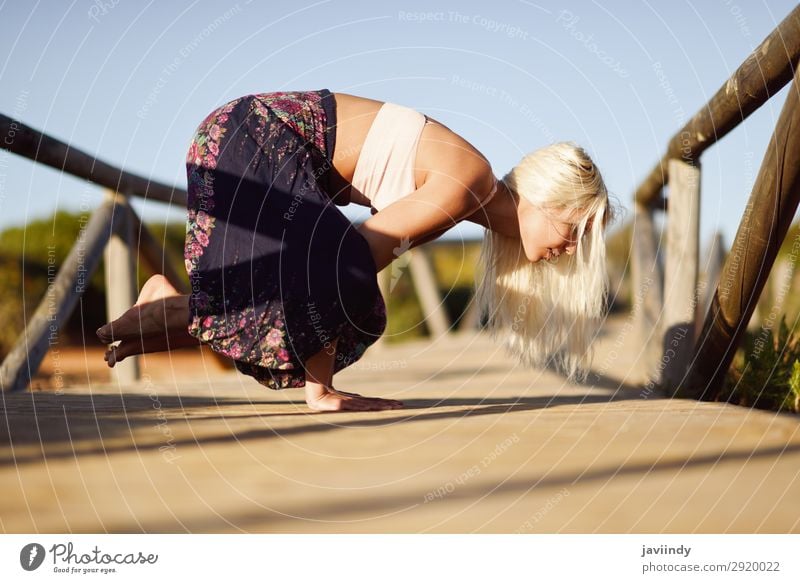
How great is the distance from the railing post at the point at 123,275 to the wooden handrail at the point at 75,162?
0.38ft

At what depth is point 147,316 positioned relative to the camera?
2230 mm

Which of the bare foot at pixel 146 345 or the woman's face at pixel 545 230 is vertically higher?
the woman's face at pixel 545 230

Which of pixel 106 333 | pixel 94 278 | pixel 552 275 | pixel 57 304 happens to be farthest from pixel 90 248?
pixel 94 278

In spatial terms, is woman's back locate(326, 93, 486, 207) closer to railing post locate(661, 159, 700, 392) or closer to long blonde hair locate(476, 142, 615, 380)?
long blonde hair locate(476, 142, 615, 380)

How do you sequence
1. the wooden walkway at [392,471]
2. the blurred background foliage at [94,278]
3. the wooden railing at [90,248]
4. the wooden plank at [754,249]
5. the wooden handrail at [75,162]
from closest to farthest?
the wooden walkway at [392,471], the wooden plank at [754,249], the wooden handrail at [75,162], the wooden railing at [90,248], the blurred background foliage at [94,278]

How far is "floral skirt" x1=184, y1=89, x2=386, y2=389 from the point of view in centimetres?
204

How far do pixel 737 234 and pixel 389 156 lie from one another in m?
1.04

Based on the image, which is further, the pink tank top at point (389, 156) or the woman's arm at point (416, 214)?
the pink tank top at point (389, 156)

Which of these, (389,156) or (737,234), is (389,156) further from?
(737,234)

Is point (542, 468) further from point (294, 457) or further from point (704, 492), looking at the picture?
point (294, 457)

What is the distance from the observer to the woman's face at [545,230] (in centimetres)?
234

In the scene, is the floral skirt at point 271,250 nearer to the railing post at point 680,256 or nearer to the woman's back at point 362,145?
the woman's back at point 362,145

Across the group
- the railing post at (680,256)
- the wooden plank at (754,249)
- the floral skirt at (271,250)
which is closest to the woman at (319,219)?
the floral skirt at (271,250)

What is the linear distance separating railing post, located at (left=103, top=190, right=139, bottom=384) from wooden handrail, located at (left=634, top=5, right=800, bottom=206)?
2303 millimetres
